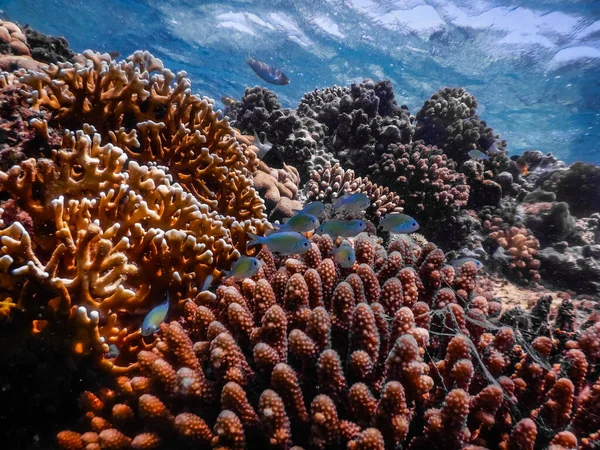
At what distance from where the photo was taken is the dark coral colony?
193 cm

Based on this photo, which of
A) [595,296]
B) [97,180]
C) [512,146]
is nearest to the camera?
[97,180]

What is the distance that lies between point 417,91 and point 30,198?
34730mm

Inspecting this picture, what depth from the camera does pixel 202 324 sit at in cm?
245

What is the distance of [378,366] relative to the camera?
2.15 meters

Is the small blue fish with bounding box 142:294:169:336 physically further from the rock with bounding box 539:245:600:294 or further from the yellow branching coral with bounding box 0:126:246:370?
the rock with bounding box 539:245:600:294

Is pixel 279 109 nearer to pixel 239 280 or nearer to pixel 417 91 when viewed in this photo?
pixel 239 280

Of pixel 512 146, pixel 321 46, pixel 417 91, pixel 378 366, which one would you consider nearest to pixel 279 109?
pixel 378 366

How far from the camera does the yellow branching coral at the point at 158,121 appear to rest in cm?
346

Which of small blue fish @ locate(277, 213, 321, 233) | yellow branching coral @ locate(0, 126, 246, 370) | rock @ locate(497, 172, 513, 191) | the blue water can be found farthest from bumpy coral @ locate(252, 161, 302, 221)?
the blue water

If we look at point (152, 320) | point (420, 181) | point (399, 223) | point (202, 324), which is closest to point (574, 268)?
point (420, 181)

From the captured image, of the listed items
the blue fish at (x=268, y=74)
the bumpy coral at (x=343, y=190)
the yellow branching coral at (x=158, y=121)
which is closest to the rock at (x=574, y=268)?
the bumpy coral at (x=343, y=190)

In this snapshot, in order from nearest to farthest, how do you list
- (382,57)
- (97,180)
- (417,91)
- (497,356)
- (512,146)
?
(497,356) → (97,180) → (382,57) → (417,91) → (512,146)

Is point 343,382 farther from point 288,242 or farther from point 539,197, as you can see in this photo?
point 539,197

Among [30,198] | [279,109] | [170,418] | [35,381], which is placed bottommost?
[35,381]
